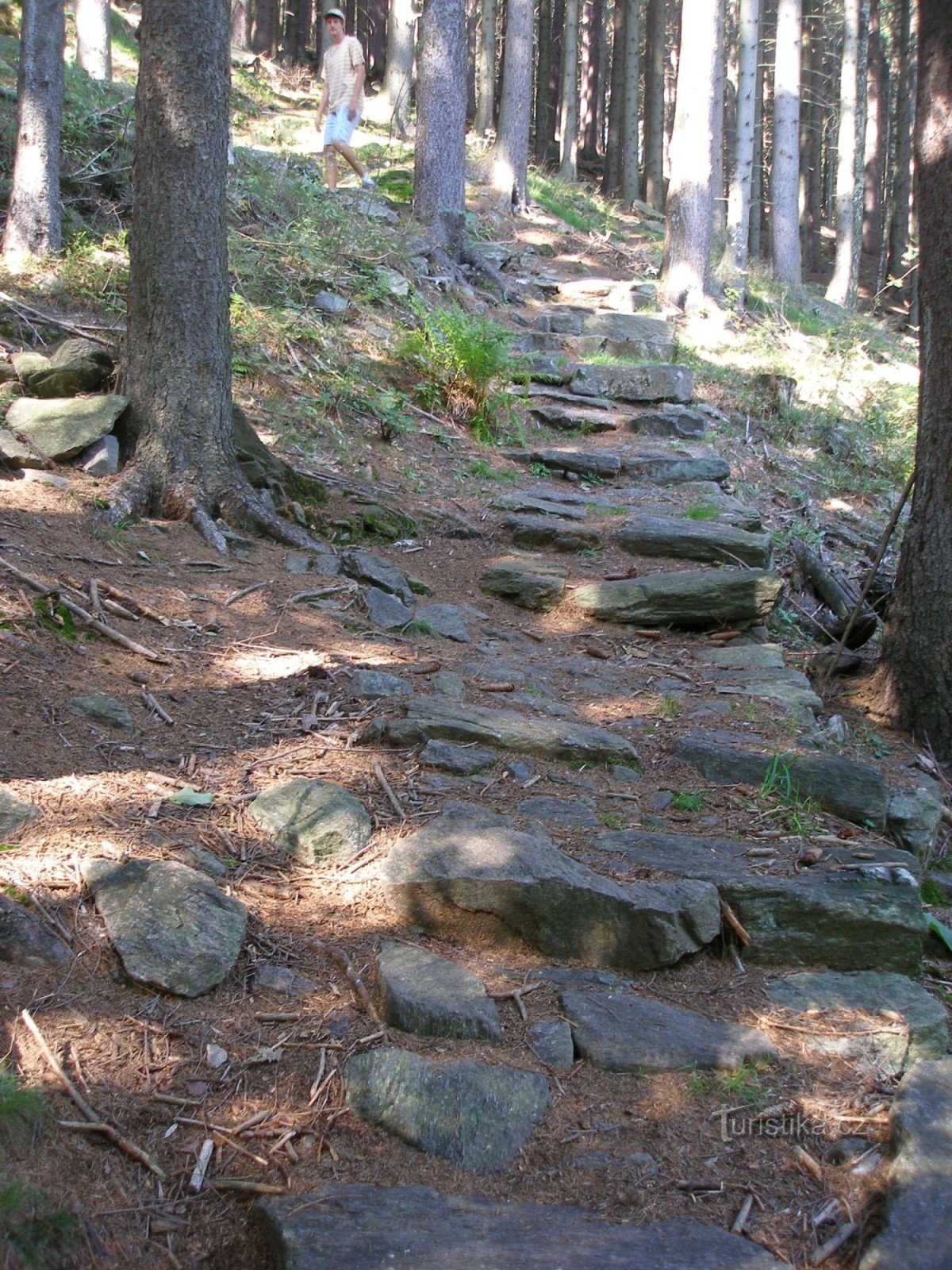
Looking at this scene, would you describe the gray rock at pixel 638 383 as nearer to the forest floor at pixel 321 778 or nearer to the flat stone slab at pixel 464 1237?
the forest floor at pixel 321 778

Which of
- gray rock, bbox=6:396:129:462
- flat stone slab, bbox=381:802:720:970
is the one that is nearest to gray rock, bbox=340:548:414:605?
gray rock, bbox=6:396:129:462

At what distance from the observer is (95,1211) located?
179cm

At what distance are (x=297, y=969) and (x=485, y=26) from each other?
85.0ft

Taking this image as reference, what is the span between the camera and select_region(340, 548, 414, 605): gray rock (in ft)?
18.4

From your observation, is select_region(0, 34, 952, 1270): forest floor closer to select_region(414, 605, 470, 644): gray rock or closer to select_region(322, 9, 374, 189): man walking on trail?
select_region(414, 605, 470, 644): gray rock

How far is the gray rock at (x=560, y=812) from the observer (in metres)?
3.41

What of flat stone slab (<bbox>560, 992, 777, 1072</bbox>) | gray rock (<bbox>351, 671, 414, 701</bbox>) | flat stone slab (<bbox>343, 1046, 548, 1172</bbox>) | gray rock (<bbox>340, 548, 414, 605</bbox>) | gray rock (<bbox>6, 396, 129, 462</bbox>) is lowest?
flat stone slab (<bbox>560, 992, 777, 1072</bbox>)

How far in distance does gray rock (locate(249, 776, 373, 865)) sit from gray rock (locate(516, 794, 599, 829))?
610 millimetres

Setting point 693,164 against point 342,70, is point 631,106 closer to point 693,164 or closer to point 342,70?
point 693,164

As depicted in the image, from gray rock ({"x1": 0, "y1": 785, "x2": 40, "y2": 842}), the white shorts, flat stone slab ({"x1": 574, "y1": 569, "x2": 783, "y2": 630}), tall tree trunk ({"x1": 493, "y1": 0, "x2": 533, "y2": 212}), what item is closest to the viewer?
gray rock ({"x1": 0, "y1": 785, "x2": 40, "y2": 842})

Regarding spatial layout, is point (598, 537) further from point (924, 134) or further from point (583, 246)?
point (583, 246)

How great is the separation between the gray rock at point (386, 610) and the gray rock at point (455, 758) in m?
1.46

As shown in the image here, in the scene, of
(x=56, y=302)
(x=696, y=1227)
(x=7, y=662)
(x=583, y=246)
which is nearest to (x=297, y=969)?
(x=696, y=1227)

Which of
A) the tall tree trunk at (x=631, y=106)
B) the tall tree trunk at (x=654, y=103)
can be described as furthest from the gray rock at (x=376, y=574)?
the tall tree trunk at (x=654, y=103)
